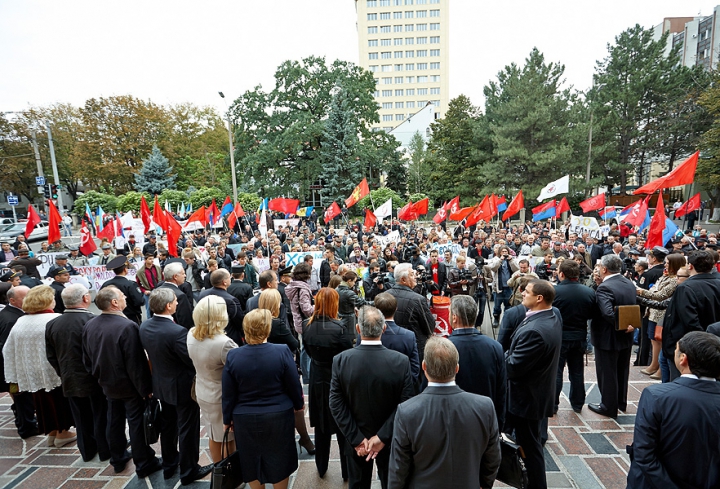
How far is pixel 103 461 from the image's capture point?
438 cm

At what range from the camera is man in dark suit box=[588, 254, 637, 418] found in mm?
4672

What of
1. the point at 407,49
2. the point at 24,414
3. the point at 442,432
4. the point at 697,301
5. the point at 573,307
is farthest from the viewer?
the point at 407,49

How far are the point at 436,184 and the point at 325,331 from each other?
34328mm

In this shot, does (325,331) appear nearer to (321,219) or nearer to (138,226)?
(138,226)

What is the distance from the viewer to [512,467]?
2869 millimetres

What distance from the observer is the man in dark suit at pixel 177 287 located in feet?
18.1

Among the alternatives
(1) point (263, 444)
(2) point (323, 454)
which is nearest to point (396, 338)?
(1) point (263, 444)

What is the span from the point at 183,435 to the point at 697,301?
5618 mm

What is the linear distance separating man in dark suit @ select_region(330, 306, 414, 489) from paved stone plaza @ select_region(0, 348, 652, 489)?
4.06 feet

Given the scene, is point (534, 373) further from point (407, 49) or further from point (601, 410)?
point (407, 49)

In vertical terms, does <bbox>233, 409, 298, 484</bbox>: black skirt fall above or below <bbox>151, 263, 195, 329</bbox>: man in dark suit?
below

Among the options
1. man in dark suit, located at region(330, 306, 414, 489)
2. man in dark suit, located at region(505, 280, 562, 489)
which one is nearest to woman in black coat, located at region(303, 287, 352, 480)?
man in dark suit, located at region(330, 306, 414, 489)

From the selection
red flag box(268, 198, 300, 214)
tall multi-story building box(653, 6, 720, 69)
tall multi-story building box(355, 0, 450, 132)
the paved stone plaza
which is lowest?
the paved stone plaza

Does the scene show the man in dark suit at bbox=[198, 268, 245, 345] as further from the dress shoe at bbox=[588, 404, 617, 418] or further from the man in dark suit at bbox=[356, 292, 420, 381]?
the dress shoe at bbox=[588, 404, 617, 418]
